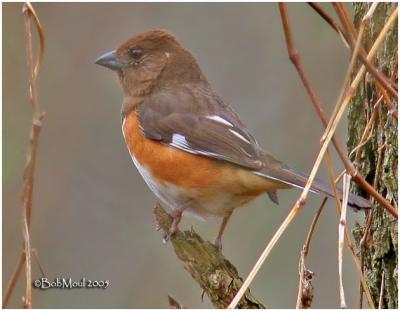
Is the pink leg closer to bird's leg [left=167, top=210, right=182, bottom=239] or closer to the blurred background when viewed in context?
bird's leg [left=167, top=210, right=182, bottom=239]

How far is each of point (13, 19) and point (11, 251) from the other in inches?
68.6

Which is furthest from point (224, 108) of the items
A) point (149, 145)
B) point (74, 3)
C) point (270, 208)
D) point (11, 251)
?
point (74, 3)

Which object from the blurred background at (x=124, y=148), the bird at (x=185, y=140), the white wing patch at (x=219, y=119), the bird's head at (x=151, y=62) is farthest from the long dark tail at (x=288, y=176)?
the blurred background at (x=124, y=148)

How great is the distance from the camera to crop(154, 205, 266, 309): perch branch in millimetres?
3379

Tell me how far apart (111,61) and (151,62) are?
0.24 metres

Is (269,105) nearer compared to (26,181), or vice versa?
(26,181)

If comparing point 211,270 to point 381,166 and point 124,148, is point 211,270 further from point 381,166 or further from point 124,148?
point 124,148

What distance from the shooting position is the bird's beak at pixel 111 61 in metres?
4.71

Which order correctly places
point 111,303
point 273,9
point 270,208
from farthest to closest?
point 273,9, point 270,208, point 111,303

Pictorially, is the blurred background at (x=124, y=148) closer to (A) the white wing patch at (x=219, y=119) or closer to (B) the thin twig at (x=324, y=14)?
(A) the white wing patch at (x=219, y=119)

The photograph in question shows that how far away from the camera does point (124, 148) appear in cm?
644

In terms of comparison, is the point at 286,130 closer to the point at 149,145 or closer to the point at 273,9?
the point at 273,9

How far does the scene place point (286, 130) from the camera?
6195 millimetres

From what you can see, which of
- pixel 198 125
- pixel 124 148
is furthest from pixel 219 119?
pixel 124 148
